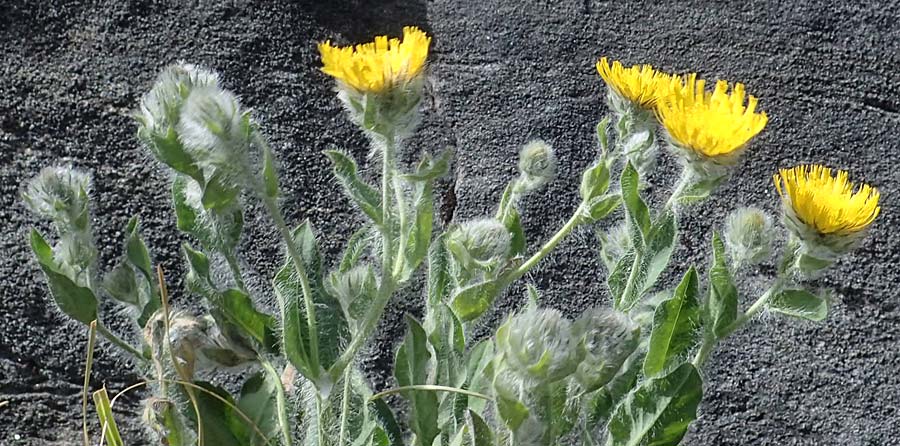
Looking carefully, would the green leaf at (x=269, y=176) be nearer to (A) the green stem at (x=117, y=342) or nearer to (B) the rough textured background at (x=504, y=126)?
(A) the green stem at (x=117, y=342)

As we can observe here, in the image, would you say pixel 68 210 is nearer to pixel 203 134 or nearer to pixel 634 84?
pixel 203 134

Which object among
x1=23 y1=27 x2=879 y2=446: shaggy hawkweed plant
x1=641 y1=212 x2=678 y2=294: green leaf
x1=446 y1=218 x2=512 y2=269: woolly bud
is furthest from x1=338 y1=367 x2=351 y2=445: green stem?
x1=641 y1=212 x2=678 y2=294: green leaf

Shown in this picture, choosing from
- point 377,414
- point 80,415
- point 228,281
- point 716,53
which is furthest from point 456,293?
point 716,53

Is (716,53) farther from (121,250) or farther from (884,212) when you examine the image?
(121,250)

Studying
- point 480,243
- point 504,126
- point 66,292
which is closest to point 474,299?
point 480,243

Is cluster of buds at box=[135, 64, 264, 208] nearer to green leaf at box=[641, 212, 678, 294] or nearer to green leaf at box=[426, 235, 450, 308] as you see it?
green leaf at box=[426, 235, 450, 308]

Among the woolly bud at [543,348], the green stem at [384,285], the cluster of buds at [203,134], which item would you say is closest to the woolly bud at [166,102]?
the cluster of buds at [203,134]
